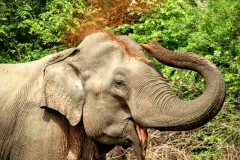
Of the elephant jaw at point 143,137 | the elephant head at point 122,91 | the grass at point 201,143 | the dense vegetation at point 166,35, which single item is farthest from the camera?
the dense vegetation at point 166,35

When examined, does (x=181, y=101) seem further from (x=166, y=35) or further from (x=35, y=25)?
(x=35, y=25)

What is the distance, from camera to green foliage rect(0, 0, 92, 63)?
10.1 metres

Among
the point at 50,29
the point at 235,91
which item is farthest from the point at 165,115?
the point at 50,29

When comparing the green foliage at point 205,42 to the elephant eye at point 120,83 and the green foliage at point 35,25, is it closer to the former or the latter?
the green foliage at point 35,25

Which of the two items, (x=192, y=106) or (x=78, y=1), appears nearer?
(x=192, y=106)

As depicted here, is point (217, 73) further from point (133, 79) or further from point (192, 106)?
point (133, 79)

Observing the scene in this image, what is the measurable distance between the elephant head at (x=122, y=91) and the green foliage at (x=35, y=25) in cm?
425

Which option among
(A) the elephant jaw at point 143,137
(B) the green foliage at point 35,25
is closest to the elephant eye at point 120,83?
(A) the elephant jaw at point 143,137

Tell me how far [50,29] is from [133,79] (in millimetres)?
5146

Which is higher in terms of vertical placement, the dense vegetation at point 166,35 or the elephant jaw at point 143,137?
the elephant jaw at point 143,137

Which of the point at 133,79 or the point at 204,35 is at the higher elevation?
the point at 133,79

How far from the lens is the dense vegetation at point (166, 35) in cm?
Answer: 821

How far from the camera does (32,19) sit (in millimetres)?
10625

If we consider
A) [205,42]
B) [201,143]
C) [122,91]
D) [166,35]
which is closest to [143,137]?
[122,91]
